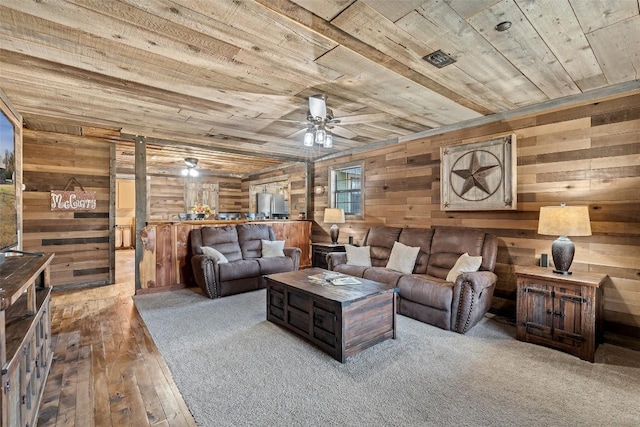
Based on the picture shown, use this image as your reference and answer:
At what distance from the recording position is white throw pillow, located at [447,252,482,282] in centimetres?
338

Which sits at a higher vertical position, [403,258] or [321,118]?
[321,118]

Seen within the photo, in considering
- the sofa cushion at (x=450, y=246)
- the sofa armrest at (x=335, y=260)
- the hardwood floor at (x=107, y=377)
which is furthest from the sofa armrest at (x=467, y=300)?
the hardwood floor at (x=107, y=377)

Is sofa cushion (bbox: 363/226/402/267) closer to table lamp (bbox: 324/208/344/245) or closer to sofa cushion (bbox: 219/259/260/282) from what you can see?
table lamp (bbox: 324/208/344/245)

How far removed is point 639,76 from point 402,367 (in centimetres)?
325

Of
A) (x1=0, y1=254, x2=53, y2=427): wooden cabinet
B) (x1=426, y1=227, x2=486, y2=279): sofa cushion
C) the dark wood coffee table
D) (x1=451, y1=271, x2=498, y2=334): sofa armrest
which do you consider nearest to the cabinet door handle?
(x1=451, y1=271, x2=498, y2=334): sofa armrest

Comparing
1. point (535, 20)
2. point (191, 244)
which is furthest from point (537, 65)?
point (191, 244)

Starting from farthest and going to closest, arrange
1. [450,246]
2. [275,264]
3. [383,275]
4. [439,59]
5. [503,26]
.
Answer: [275,264] → [450,246] → [383,275] → [439,59] → [503,26]

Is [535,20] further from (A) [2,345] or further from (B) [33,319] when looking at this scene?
(B) [33,319]

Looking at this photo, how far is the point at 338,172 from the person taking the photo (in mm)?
6090

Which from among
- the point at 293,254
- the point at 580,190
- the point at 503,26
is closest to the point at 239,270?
the point at 293,254

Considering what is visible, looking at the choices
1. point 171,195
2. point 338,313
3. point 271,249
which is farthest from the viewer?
point 171,195

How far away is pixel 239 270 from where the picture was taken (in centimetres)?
443

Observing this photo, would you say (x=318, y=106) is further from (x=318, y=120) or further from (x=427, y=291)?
(x=427, y=291)

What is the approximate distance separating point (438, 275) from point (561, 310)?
49.8 inches
